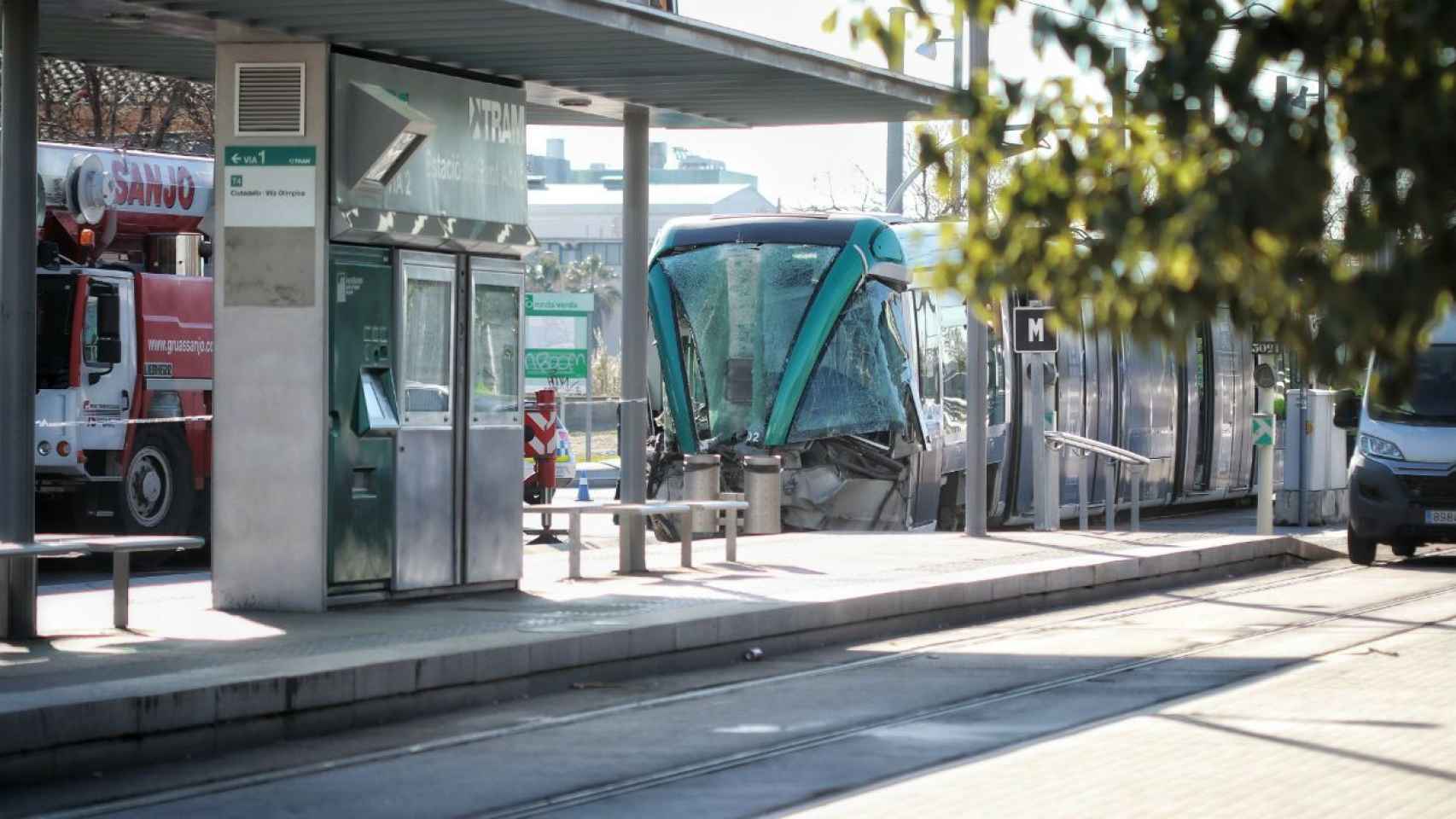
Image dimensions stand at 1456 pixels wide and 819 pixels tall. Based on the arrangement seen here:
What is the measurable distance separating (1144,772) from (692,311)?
14.6 m

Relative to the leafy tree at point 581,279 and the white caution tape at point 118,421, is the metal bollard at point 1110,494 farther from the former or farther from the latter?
the leafy tree at point 581,279

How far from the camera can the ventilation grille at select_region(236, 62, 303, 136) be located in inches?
535

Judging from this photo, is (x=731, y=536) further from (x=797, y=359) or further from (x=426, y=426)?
(x=797, y=359)

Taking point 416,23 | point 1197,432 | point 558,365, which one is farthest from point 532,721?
point 558,365

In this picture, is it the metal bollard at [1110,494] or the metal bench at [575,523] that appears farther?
the metal bollard at [1110,494]

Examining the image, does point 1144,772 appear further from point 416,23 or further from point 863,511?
point 863,511

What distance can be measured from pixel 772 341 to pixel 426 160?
914cm

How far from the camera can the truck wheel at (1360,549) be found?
22.7 meters

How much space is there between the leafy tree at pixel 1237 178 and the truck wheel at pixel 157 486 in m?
16.8

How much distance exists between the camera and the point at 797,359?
914 inches

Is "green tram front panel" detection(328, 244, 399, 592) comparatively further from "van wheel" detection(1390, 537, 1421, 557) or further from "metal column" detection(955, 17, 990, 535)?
"van wheel" detection(1390, 537, 1421, 557)

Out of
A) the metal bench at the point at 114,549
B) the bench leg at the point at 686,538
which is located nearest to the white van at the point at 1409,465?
the bench leg at the point at 686,538

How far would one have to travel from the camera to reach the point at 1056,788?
899 cm

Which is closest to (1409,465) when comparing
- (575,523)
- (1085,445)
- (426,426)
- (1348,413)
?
(1348,413)
